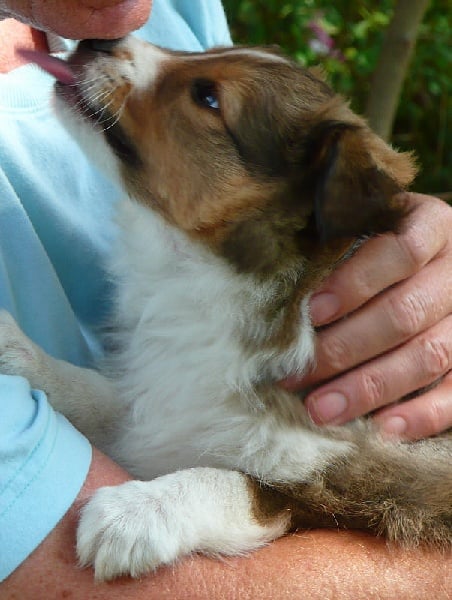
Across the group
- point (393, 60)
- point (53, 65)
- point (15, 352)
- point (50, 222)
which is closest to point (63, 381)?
point (15, 352)

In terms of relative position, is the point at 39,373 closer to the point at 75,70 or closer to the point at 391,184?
the point at 75,70

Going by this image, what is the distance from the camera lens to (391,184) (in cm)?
215

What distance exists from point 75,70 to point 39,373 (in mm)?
836

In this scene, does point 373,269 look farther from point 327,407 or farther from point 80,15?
point 80,15

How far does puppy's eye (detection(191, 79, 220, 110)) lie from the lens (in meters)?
2.35

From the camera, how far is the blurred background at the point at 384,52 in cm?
544

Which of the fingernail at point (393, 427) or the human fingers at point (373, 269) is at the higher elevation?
the human fingers at point (373, 269)

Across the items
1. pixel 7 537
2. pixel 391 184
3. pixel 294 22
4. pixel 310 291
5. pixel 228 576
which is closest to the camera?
pixel 7 537

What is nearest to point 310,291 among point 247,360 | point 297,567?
point 247,360

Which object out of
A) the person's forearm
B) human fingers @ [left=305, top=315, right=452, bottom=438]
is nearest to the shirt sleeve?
the person's forearm

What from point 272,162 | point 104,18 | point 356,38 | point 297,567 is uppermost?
point 104,18

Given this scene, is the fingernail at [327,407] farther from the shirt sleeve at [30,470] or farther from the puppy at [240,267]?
the shirt sleeve at [30,470]

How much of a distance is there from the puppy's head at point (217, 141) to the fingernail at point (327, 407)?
1.20 ft

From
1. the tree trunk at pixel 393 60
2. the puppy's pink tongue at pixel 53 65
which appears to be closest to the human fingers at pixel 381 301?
the puppy's pink tongue at pixel 53 65
